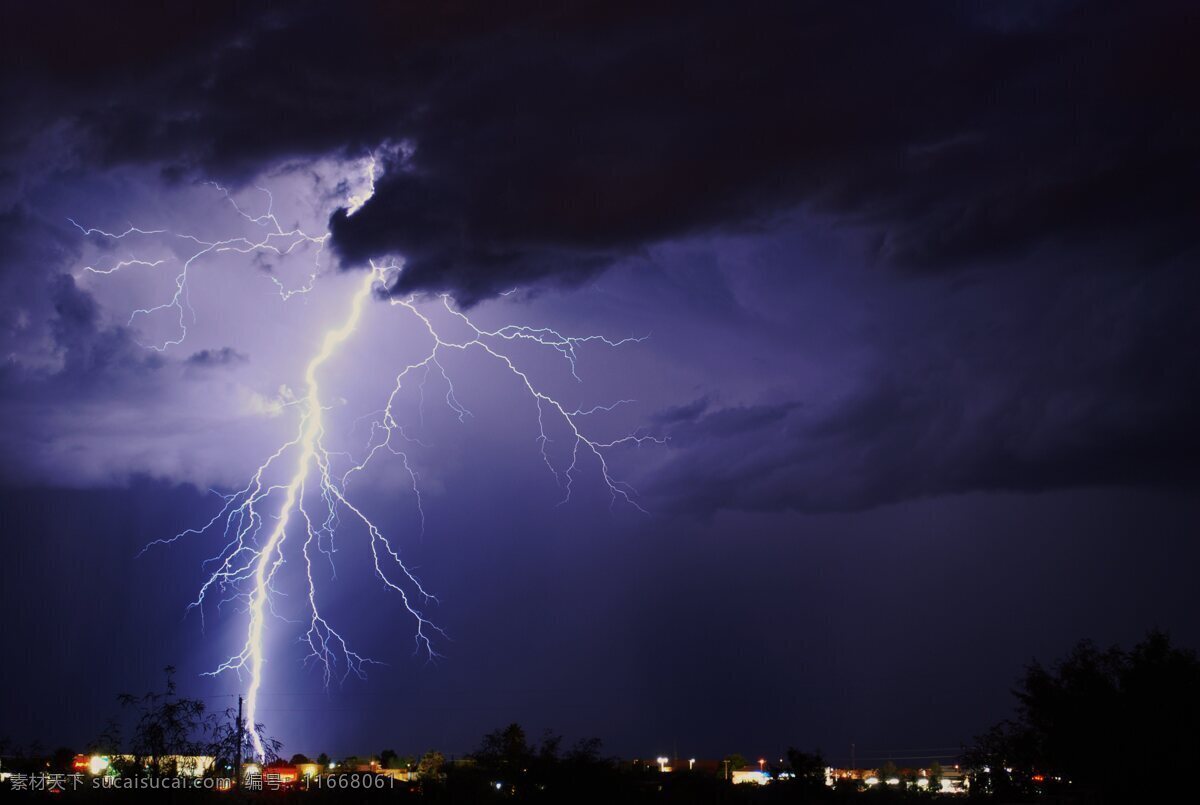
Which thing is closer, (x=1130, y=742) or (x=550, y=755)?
(x=550, y=755)

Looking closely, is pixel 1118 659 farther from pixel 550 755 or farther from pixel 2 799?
pixel 2 799

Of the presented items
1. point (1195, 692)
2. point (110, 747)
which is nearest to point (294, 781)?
point (110, 747)

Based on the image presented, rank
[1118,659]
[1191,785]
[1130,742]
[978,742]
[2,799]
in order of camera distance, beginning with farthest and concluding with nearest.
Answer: [978,742]
[1118,659]
[1130,742]
[1191,785]
[2,799]

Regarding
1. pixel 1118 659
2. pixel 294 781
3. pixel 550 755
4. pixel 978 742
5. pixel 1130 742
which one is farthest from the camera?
pixel 978 742

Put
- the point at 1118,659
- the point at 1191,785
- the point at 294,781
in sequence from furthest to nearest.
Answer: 1. the point at 1118,659
2. the point at 1191,785
3. the point at 294,781

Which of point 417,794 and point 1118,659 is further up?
point 1118,659

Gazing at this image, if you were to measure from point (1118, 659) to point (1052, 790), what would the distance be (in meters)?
3.69

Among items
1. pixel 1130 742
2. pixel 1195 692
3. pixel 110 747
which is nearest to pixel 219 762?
pixel 110 747

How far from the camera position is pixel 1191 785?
2119 centimetres

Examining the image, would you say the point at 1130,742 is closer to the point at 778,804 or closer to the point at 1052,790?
the point at 1052,790

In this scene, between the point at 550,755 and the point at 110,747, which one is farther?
the point at 550,755

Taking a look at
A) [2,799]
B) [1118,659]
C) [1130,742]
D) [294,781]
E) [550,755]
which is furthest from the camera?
[1118,659]

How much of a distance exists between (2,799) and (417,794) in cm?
645

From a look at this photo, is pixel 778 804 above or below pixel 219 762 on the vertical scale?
below
